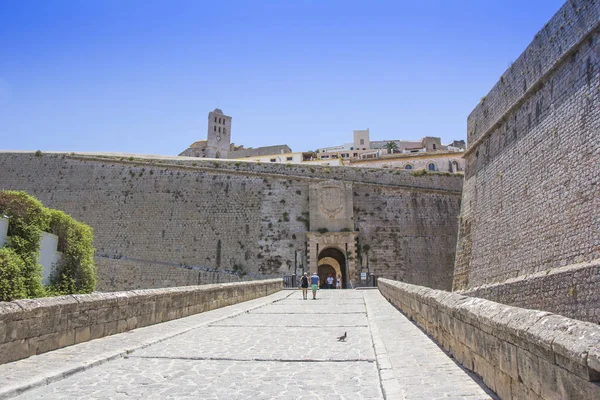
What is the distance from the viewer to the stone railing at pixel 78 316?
4793 mm

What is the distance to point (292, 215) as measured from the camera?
85.8ft

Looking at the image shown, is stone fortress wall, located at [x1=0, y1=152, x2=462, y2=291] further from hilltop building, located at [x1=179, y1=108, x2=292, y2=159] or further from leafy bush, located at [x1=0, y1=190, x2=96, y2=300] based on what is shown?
hilltop building, located at [x1=179, y1=108, x2=292, y2=159]

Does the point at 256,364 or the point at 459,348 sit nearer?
the point at 459,348

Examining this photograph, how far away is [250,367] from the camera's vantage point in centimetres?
500

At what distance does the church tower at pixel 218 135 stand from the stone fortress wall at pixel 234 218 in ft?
130

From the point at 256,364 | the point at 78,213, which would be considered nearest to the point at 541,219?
the point at 256,364

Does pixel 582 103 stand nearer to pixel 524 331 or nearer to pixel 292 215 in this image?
pixel 524 331

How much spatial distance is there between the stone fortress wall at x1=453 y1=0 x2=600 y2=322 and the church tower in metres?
53.5

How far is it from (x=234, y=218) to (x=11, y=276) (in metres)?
13.3

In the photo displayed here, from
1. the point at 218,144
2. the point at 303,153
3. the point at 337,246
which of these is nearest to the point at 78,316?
the point at 337,246

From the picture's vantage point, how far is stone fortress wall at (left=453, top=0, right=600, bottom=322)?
35.3 ft

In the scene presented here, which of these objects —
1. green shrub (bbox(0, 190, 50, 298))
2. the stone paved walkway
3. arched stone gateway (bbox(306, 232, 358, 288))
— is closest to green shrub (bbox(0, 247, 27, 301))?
green shrub (bbox(0, 190, 50, 298))

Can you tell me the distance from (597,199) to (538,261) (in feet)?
9.48

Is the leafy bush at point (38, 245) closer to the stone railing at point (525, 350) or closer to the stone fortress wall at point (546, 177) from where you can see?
the stone railing at point (525, 350)
